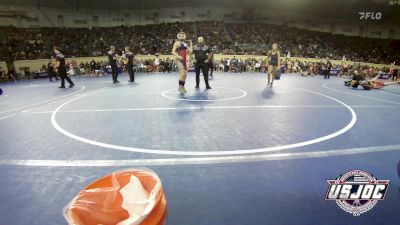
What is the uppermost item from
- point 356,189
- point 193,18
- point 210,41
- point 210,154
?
point 193,18

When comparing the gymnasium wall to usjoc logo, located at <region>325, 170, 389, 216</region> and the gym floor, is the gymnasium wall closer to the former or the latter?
the gym floor

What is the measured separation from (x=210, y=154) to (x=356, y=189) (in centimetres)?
263

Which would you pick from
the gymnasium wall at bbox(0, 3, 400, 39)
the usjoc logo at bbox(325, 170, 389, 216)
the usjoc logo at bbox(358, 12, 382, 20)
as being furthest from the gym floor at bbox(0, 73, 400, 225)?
the usjoc logo at bbox(358, 12, 382, 20)

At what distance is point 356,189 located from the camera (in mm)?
2748

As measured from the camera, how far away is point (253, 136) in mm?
5945

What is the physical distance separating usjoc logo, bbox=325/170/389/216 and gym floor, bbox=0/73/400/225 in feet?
1.16

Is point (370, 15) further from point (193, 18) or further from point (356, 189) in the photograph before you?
point (356, 189)

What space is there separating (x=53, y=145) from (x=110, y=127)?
1.45 m

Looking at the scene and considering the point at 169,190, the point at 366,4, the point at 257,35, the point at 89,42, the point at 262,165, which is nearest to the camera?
the point at 169,190

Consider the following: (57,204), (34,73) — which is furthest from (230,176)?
(34,73)

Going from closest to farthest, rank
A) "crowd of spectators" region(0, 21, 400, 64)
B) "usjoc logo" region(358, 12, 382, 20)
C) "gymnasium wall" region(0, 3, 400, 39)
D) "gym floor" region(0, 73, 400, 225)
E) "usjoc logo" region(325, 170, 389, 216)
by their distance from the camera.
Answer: "usjoc logo" region(325, 170, 389, 216) < "gym floor" region(0, 73, 400, 225) < "crowd of spectators" region(0, 21, 400, 64) < "usjoc logo" region(358, 12, 382, 20) < "gymnasium wall" region(0, 3, 400, 39)

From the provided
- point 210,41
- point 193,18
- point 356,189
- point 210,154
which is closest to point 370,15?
point 210,41

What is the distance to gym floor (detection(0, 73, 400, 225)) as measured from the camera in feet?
10.9

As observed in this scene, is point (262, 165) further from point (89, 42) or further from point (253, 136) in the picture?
point (89, 42)
